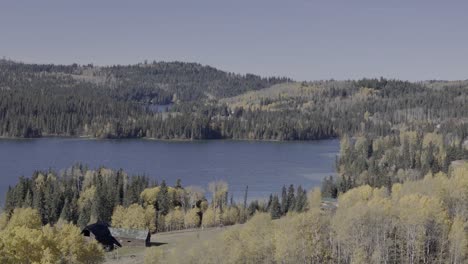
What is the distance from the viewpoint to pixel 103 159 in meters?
139

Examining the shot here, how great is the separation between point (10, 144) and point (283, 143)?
257 feet

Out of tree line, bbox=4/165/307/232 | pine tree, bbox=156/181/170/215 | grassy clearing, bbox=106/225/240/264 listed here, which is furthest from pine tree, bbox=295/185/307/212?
pine tree, bbox=156/181/170/215

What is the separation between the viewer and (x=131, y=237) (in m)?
64.7

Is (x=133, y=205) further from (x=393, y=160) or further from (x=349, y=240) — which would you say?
(x=393, y=160)

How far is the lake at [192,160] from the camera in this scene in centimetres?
11294

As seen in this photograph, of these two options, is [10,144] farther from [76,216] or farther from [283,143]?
[76,216]

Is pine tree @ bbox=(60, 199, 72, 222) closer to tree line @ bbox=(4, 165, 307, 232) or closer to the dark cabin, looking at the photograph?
tree line @ bbox=(4, 165, 307, 232)

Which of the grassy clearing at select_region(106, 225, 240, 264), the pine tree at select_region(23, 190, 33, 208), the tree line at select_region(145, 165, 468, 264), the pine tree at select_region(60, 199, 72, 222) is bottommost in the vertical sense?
the grassy clearing at select_region(106, 225, 240, 264)

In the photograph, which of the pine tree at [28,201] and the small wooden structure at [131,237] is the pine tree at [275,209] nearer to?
the small wooden structure at [131,237]

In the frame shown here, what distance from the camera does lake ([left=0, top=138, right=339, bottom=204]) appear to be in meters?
113

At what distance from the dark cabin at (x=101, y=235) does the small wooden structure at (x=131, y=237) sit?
641 mm

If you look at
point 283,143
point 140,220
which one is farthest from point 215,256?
point 283,143

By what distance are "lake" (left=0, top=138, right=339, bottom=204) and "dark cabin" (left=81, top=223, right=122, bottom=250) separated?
102 ft

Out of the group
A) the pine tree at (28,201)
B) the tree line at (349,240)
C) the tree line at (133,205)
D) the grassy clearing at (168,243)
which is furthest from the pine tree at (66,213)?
the tree line at (349,240)
